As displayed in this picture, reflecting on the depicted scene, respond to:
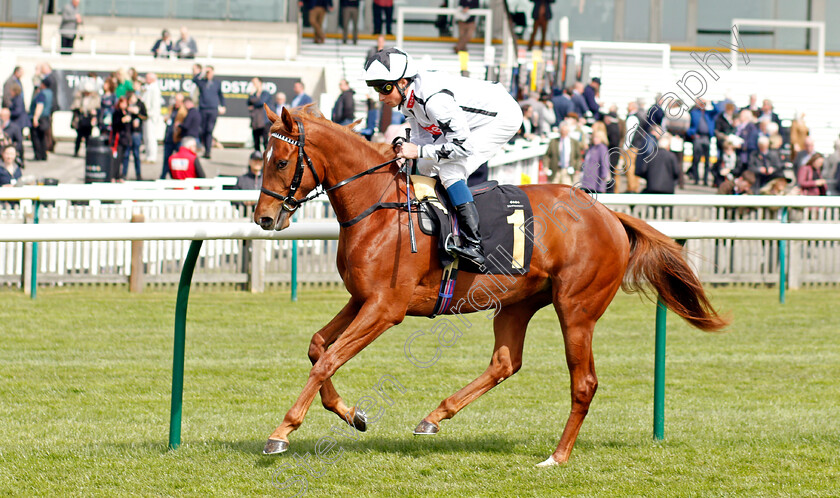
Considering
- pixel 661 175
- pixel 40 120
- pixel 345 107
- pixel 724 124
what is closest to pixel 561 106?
pixel 724 124

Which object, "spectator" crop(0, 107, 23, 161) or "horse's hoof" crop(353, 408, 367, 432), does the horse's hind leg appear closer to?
"horse's hoof" crop(353, 408, 367, 432)

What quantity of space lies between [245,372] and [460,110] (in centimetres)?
335

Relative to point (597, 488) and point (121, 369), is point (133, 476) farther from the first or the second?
point (121, 369)

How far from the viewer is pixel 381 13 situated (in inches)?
1152

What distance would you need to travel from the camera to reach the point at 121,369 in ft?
25.0

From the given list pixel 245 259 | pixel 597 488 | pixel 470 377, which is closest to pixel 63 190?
pixel 245 259

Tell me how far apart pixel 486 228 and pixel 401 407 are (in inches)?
72.0

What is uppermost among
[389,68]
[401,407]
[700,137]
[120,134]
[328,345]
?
[700,137]

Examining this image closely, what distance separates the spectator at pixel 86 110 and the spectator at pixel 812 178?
12.1 meters

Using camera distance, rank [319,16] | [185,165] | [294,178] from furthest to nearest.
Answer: [319,16], [185,165], [294,178]

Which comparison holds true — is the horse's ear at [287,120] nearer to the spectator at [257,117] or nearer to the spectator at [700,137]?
the spectator at [257,117]

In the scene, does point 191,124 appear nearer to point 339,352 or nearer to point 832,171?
point 832,171

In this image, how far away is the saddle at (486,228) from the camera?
16.0ft

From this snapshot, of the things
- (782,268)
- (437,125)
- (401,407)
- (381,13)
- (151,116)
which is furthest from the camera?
(381,13)
